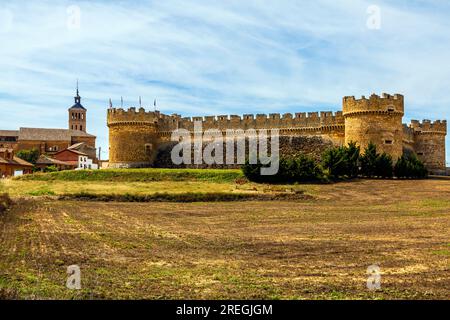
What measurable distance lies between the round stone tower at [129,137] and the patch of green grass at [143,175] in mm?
4831

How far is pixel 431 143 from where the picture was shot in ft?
140

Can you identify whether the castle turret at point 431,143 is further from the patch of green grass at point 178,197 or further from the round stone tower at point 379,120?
the patch of green grass at point 178,197

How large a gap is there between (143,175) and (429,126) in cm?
2352

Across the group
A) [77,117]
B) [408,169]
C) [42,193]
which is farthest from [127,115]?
[77,117]

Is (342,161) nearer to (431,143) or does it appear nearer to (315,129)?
(315,129)

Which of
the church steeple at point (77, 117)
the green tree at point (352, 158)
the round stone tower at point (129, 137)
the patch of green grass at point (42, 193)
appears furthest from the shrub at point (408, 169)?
the church steeple at point (77, 117)

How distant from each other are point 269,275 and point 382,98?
28.4 m

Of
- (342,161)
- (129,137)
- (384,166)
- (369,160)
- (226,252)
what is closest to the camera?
(226,252)

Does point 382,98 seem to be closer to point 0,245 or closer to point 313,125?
point 313,125

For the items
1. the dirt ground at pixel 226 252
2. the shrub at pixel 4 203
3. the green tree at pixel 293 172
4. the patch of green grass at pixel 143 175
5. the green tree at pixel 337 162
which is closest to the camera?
the dirt ground at pixel 226 252

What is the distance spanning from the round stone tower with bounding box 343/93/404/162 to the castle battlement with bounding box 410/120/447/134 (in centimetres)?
773

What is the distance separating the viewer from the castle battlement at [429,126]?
139ft
